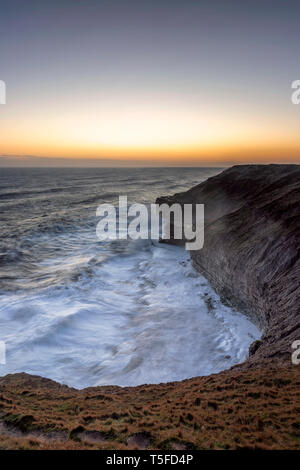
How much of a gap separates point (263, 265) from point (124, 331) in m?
5.69

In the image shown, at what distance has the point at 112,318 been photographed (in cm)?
1112

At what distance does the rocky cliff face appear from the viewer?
284 inches

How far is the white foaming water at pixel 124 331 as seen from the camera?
8008 millimetres

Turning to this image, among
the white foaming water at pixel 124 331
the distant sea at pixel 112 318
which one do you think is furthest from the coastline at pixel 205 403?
the distant sea at pixel 112 318

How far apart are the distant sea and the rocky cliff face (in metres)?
0.79

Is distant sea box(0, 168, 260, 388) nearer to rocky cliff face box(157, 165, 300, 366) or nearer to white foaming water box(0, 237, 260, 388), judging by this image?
white foaming water box(0, 237, 260, 388)

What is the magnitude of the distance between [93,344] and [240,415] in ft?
21.1

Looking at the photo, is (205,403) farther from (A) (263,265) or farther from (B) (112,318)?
(B) (112,318)

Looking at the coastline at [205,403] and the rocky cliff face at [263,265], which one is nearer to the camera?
the coastline at [205,403]

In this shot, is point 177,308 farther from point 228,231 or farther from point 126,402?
point 126,402

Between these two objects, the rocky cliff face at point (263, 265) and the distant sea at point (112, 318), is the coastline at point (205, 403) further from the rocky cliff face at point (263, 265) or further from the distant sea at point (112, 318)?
the distant sea at point (112, 318)

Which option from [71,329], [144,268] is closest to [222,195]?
[144,268]

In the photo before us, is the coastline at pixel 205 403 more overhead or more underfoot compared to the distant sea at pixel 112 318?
more overhead

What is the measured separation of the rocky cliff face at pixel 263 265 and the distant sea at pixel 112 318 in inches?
31.2
